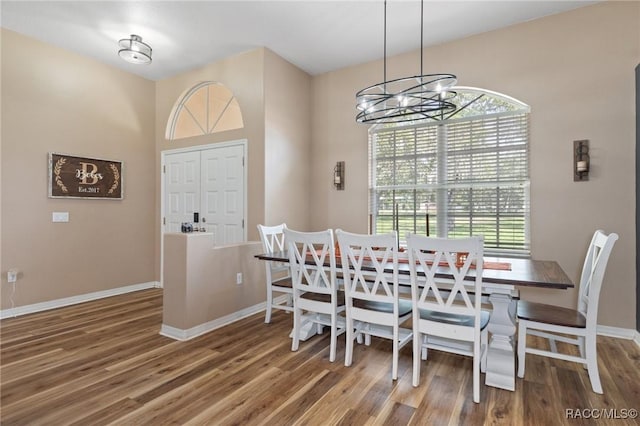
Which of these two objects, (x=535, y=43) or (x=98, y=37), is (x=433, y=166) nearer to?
(x=535, y=43)

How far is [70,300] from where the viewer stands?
416 centimetres

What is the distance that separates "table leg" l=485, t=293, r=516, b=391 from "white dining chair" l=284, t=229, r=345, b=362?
1.10m

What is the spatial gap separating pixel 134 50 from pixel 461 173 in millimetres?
3958

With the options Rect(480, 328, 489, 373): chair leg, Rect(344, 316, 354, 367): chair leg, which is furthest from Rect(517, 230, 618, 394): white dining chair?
Rect(344, 316, 354, 367): chair leg

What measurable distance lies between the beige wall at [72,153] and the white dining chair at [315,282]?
318 centimetres

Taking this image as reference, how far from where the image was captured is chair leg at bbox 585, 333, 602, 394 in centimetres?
216

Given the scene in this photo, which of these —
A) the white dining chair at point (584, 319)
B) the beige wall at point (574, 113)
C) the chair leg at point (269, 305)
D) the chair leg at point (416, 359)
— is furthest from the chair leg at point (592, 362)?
the chair leg at point (269, 305)

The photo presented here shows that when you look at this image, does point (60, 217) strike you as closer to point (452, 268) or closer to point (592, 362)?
point (452, 268)

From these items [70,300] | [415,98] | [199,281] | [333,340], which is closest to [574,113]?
[415,98]

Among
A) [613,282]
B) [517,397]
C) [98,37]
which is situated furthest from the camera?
[98,37]

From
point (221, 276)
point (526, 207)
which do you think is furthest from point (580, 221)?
point (221, 276)

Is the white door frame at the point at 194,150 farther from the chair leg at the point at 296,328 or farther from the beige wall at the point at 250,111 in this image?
the chair leg at the point at 296,328

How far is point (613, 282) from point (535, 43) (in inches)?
98.1

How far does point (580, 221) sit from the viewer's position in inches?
128
